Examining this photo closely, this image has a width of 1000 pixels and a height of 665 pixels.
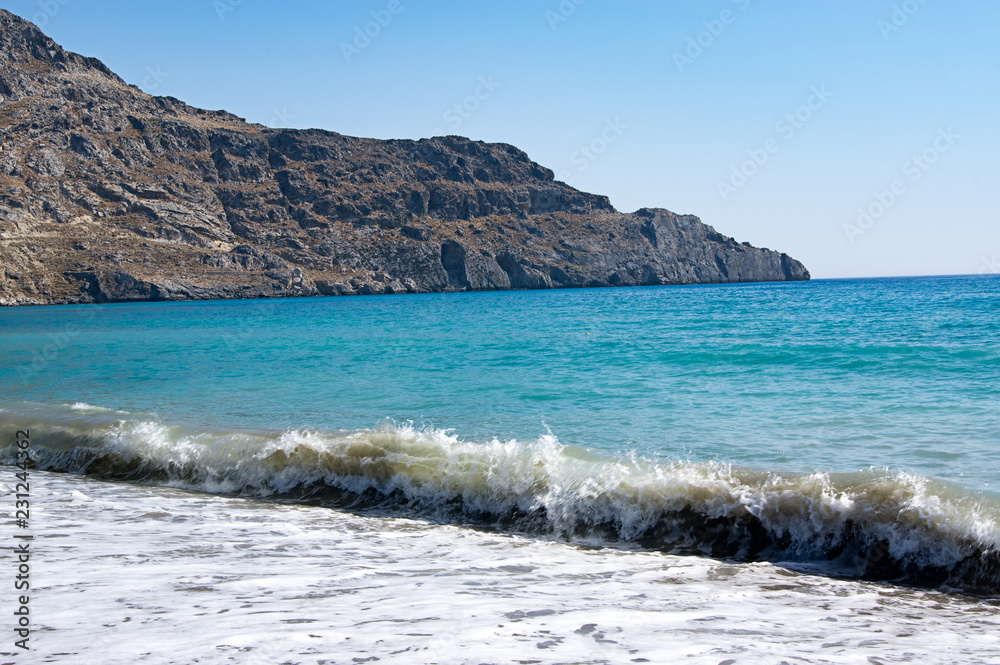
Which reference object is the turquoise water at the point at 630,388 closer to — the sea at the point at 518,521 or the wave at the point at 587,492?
the sea at the point at 518,521

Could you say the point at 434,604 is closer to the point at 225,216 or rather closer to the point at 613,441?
the point at 613,441

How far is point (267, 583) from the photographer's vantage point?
5.36 metres

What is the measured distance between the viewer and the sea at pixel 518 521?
4.32 m

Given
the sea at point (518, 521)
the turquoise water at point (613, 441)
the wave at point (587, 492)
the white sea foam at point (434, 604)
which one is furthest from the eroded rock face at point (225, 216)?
the white sea foam at point (434, 604)

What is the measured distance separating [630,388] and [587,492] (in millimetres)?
8161

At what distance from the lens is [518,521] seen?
25.5ft

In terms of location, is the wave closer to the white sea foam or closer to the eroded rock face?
the white sea foam

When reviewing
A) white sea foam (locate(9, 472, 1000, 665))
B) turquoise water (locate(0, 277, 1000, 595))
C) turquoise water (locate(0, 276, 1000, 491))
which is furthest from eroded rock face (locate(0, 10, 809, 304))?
white sea foam (locate(9, 472, 1000, 665))

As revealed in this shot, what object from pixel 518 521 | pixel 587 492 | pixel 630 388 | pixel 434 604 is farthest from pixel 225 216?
pixel 434 604

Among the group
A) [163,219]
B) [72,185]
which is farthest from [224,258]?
[72,185]

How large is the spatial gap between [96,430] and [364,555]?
798cm

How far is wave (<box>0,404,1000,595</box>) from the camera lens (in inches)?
247

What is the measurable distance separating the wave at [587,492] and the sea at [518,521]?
0.03 metres

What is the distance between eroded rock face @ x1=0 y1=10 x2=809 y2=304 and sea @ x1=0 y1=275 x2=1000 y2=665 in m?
104
